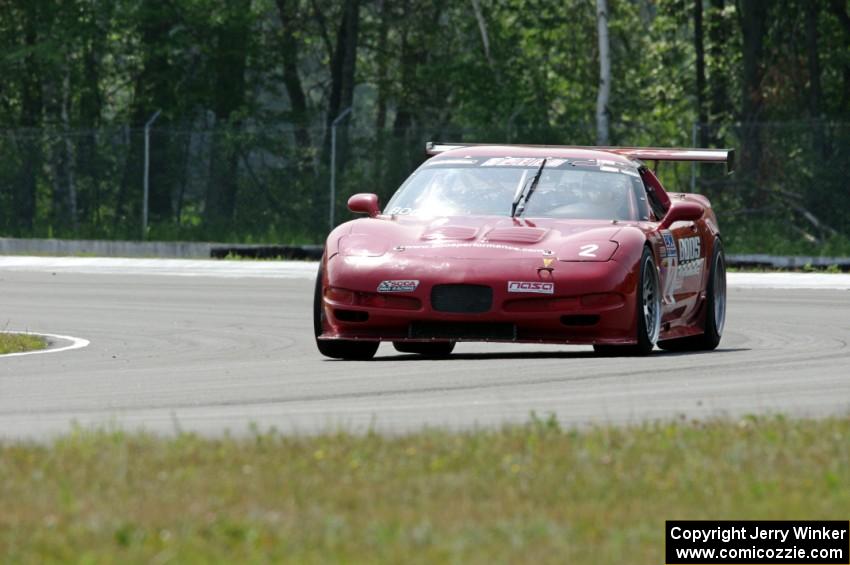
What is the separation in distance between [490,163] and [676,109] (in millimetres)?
29885

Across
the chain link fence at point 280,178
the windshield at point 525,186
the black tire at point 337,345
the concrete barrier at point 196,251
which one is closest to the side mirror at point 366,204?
the windshield at point 525,186

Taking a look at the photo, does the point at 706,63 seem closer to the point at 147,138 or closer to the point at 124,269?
the point at 147,138

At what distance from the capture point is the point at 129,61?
44.2m

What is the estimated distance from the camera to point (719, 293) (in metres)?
15.1

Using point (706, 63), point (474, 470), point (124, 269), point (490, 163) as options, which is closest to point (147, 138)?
point (124, 269)

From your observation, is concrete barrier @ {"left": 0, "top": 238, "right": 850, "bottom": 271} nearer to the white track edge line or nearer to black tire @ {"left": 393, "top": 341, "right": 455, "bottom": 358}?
black tire @ {"left": 393, "top": 341, "right": 455, "bottom": 358}

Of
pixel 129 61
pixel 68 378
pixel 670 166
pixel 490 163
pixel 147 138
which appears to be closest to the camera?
pixel 68 378

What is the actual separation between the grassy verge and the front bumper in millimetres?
3030

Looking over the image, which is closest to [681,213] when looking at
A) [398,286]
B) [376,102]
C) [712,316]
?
[712,316]

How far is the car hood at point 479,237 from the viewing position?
1255 cm

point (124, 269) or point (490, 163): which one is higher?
point (490, 163)

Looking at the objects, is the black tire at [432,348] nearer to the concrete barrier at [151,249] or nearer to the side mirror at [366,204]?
the side mirror at [366,204]

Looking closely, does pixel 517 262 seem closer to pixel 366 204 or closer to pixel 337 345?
pixel 337 345

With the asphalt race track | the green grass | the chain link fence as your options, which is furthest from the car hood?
the chain link fence
